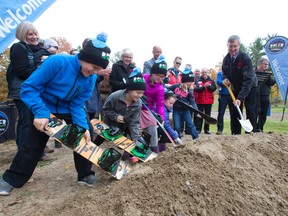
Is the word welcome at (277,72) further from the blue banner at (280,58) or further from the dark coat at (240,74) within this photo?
the dark coat at (240,74)

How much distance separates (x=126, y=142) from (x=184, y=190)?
175cm

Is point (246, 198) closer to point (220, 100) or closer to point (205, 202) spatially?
point (205, 202)

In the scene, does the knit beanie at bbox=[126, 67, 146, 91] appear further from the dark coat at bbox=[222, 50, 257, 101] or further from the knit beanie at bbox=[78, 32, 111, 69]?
the dark coat at bbox=[222, 50, 257, 101]

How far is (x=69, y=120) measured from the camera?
3045mm

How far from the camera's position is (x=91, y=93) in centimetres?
309

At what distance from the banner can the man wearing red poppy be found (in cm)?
352

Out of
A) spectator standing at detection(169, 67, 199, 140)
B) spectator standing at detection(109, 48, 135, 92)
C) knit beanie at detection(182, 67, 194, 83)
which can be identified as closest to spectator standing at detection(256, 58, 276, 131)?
spectator standing at detection(169, 67, 199, 140)

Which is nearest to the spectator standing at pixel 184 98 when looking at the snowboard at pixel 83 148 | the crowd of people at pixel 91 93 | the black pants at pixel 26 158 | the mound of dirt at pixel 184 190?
the crowd of people at pixel 91 93

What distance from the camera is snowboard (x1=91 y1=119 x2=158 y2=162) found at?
359cm

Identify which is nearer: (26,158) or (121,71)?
(26,158)

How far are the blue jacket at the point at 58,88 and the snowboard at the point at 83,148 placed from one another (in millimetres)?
163

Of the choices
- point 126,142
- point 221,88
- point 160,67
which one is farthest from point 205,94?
point 126,142

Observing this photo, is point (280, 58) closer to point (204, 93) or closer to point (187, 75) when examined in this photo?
point (204, 93)

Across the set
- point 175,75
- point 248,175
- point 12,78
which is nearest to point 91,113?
point 12,78
